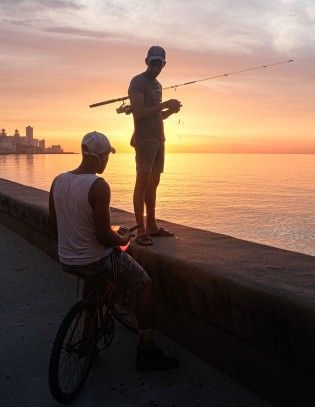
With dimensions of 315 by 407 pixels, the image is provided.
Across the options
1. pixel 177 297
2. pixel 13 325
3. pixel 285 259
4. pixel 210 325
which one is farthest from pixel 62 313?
pixel 285 259

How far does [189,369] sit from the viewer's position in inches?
142

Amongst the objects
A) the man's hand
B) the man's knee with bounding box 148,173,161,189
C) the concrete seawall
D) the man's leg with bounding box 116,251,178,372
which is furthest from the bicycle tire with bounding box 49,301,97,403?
the man's hand

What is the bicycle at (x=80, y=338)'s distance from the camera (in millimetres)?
3062

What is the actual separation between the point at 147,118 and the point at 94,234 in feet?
6.94

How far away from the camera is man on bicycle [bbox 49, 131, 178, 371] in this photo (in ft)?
10.7

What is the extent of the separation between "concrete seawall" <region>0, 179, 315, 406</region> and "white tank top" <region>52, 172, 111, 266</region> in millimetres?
804

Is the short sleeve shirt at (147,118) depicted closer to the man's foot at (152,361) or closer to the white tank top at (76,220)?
the white tank top at (76,220)

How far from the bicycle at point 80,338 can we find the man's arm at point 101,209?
0.27 meters

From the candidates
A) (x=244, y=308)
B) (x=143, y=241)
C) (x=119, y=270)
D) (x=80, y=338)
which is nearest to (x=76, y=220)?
(x=119, y=270)

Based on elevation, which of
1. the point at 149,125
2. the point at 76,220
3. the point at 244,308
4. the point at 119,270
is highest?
the point at 149,125

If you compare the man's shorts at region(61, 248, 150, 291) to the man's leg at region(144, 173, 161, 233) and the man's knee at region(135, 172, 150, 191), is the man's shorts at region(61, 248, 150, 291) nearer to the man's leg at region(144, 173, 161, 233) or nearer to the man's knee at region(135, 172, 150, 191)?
the man's knee at region(135, 172, 150, 191)

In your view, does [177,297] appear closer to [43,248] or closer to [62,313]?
[62,313]

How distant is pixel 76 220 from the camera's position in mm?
3338

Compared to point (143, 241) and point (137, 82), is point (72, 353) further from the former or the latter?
point (137, 82)
